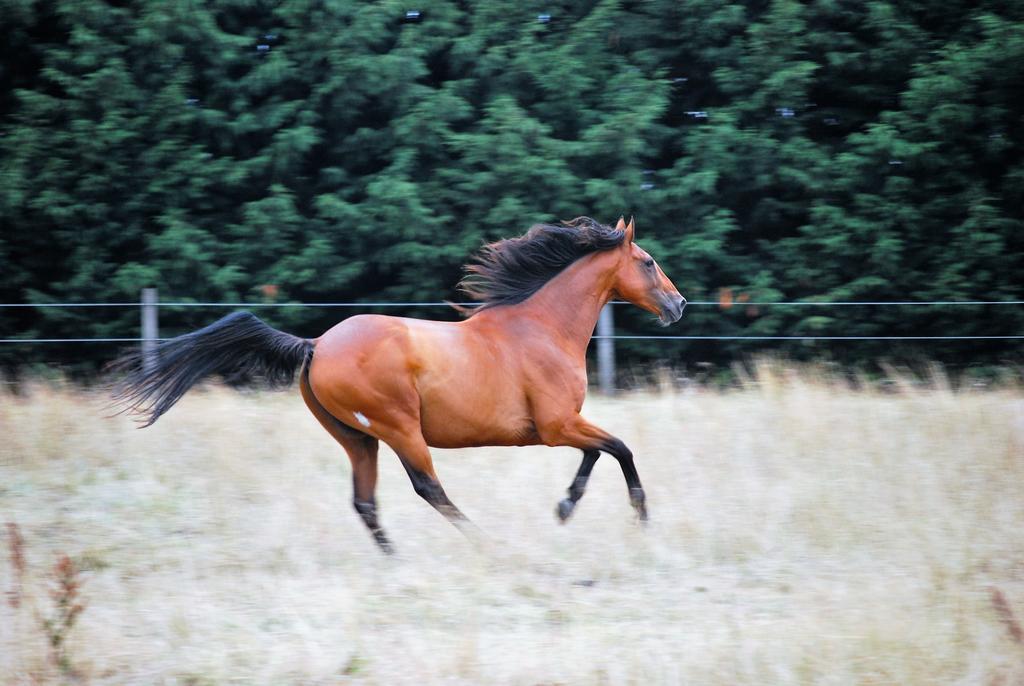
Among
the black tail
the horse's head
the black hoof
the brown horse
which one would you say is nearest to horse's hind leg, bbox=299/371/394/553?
the brown horse

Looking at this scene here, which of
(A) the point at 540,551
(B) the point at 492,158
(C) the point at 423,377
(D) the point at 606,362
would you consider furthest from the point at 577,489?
(B) the point at 492,158

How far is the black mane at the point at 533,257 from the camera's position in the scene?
19.8 ft

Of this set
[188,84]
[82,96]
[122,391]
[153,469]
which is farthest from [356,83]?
[122,391]

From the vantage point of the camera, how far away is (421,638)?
416cm

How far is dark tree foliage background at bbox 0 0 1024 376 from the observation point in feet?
36.7

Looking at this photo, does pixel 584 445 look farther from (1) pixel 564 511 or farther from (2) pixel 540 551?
(2) pixel 540 551

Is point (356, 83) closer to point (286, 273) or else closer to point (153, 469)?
point (286, 273)

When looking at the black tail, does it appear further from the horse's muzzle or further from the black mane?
the horse's muzzle

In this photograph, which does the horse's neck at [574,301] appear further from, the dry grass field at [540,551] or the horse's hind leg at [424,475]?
the dry grass field at [540,551]

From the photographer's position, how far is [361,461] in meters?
5.65

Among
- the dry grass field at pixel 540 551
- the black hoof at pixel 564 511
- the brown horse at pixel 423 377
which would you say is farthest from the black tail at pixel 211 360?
the black hoof at pixel 564 511

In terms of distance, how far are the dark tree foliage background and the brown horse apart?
5552mm

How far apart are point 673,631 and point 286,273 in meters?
7.97

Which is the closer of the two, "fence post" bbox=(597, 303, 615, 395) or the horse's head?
the horse's head
